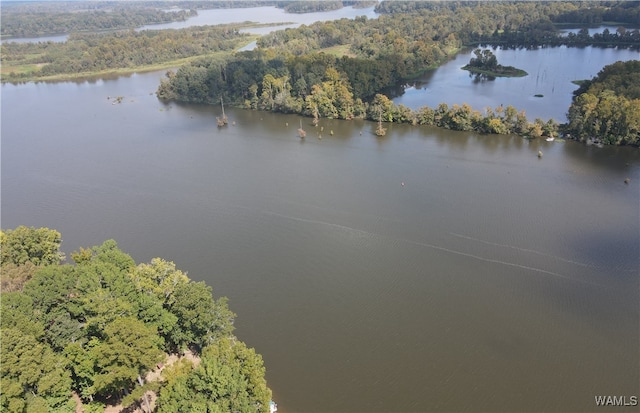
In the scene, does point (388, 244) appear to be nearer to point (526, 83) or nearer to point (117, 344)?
point (117, 344)

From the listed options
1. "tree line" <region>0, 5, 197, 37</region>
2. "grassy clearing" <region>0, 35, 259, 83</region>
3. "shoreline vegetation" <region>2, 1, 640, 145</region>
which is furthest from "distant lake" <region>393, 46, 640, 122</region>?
"tree line" <region>0, 5, 197, 37</region>

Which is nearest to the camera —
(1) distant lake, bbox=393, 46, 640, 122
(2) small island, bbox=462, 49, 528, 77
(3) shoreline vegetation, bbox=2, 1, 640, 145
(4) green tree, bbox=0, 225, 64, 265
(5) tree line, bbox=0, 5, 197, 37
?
(4) green tree, bbox=0, 225, 64, 265

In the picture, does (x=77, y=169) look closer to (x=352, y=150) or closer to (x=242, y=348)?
(x=352, y=150)

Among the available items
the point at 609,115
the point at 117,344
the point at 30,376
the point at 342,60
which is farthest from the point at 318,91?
the point at 30,376

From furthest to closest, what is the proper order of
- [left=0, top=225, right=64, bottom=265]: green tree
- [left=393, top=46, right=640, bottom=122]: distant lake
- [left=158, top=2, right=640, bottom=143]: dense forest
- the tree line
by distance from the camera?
the tree line, [left=393, top=46, right=640, bottom=122]: distant lake, [left=158, top=2, right=640, bottom=143]: dense forest, [left=0, top=225, right=64, bottom=265]: green tree

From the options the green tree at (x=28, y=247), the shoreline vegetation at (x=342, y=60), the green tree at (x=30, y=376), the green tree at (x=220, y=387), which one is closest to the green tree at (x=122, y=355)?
the green tree at (x=30, y=376)
